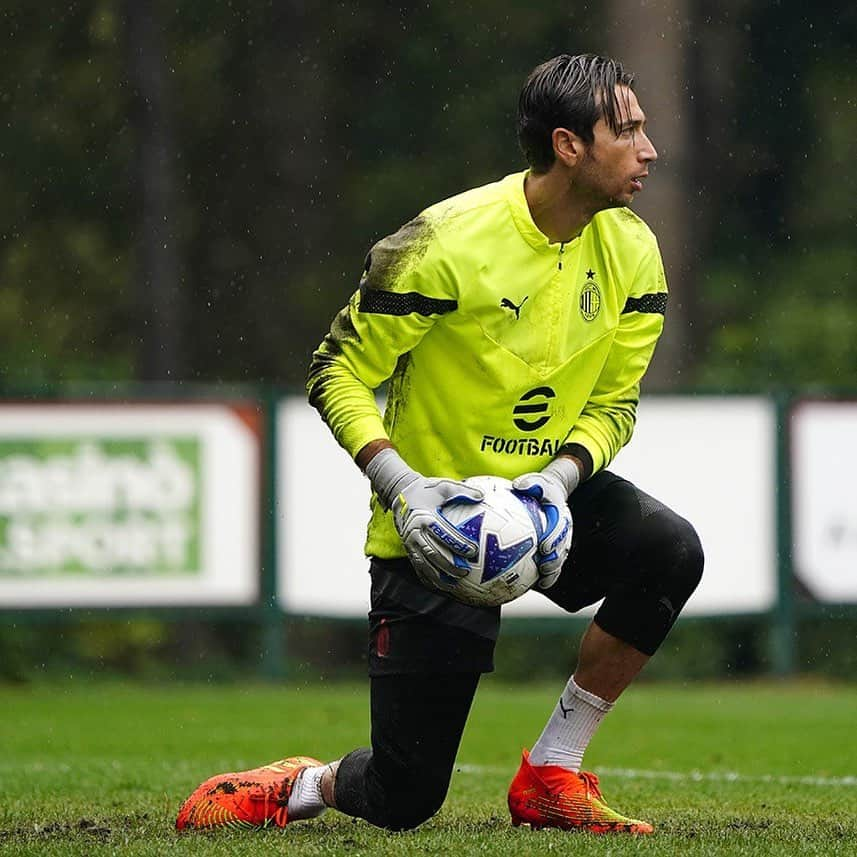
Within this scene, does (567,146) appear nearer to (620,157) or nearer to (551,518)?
(620,157)

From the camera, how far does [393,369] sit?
6.10m

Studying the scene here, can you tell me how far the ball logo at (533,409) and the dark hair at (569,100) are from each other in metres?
0.63

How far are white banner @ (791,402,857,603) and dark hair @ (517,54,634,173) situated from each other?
759 cm

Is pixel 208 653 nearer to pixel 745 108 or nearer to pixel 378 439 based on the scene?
pixel 378 439

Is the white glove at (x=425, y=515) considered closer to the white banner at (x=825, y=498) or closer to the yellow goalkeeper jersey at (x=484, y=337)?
the yellow goalkeeper jersey at (x=484, y=337)

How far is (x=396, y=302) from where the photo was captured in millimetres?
5898

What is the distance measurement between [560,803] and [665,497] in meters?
7.17

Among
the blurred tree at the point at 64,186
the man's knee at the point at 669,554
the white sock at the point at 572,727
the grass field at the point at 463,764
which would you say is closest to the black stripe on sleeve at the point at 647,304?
the man's knee at the point at 669,554

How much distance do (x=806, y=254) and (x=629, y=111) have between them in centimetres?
2241

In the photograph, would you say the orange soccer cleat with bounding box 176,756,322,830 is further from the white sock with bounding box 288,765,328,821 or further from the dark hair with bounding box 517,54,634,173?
the dark hair with bounding box 517,54,634,173

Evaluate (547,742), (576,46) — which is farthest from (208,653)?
(576,46)

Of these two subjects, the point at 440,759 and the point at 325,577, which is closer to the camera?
the point at 440,759

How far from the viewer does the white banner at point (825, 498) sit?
13.2 m

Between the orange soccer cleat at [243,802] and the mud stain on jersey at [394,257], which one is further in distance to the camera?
the orange soccer cleat at [243,802]
